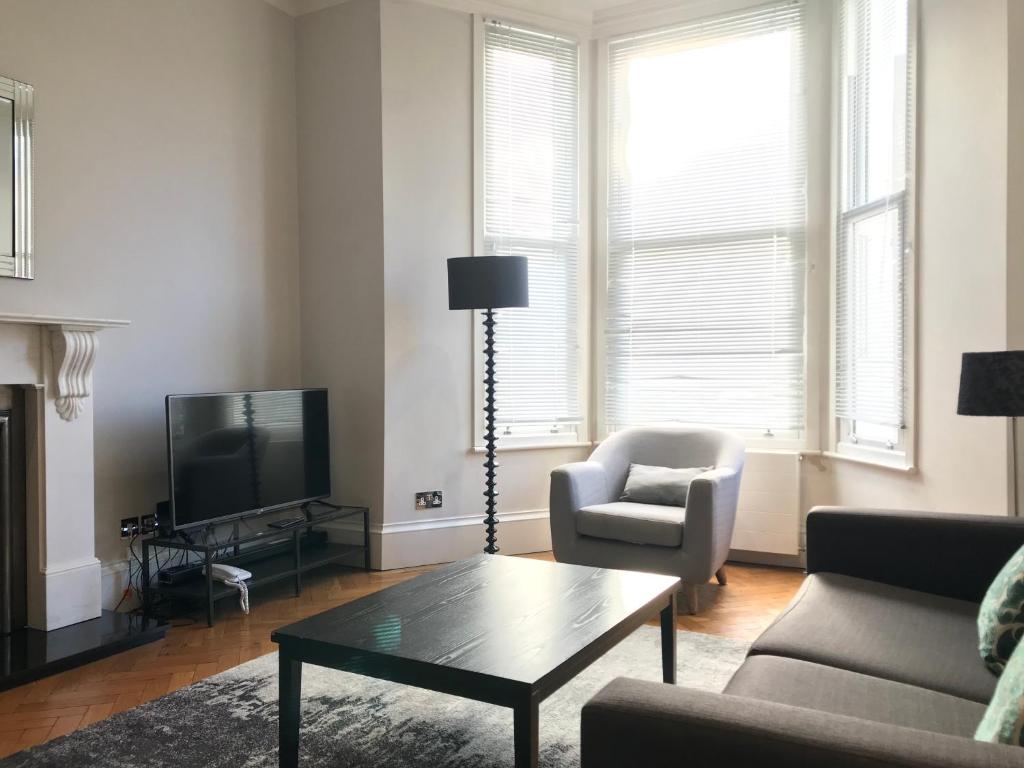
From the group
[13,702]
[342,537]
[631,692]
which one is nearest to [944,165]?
[631,692]

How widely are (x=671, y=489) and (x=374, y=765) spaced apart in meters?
2.19

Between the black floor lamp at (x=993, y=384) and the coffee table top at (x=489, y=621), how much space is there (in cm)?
107

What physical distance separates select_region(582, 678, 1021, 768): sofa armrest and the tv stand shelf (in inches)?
105

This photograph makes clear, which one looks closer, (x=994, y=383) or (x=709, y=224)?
(x=994, y=383)

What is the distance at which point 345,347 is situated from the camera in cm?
452

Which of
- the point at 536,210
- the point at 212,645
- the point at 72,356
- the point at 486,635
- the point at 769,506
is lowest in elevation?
the point at 212,645

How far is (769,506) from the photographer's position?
4391mm

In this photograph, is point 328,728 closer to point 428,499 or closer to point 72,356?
point 72,356

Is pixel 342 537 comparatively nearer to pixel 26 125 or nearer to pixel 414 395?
pixel 414 395

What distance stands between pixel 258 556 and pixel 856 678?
327 centimetres

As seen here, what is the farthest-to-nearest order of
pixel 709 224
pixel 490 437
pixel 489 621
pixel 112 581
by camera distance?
pixel 709 224, pixel 490 437, pixel 112 581, pixel 489 621

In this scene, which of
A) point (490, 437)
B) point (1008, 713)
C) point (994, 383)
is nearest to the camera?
point (1008, 713)

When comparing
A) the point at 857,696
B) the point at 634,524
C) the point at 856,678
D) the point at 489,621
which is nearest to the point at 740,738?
the point at 857,696

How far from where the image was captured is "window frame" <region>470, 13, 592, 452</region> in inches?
182
